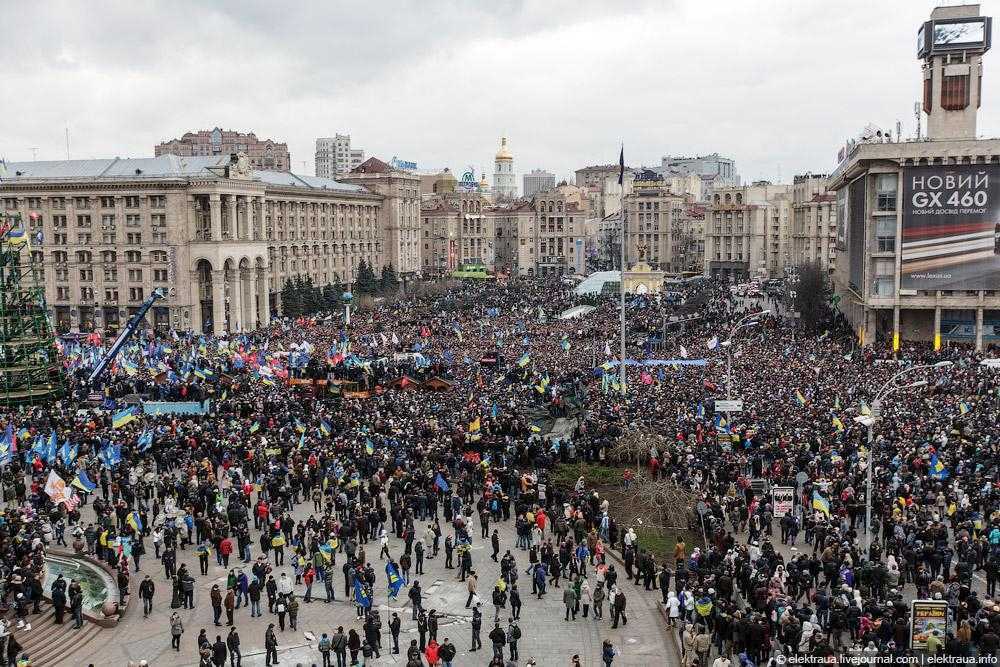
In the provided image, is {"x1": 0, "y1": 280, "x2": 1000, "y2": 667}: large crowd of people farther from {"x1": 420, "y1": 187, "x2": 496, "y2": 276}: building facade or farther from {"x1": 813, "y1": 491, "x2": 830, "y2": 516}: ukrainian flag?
{"x1": 420, "y1": 187, "x2": 496, "y2": 276}: building facade

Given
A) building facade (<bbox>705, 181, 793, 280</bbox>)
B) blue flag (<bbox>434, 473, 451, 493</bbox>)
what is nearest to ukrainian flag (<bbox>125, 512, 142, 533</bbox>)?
blue flag (<bbox>434, 473, 451, 493</bbox>)

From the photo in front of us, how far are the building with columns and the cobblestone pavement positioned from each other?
50.5 metres

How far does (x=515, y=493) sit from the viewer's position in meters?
26.3

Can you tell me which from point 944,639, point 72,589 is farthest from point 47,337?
point 944,639

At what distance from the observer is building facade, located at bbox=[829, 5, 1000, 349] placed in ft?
167

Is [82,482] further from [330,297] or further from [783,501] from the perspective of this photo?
[330,297]

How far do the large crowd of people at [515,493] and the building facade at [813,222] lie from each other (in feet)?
213

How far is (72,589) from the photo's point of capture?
19.2 m

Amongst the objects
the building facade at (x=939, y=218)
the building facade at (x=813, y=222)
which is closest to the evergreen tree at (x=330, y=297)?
the building facade at (x=939, y=218)

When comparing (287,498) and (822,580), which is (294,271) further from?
(822,580)

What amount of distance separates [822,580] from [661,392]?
17.1m

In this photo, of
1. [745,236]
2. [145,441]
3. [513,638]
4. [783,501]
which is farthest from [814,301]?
[745,236]

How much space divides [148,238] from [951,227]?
171 ft

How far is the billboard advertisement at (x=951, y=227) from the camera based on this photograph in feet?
166
